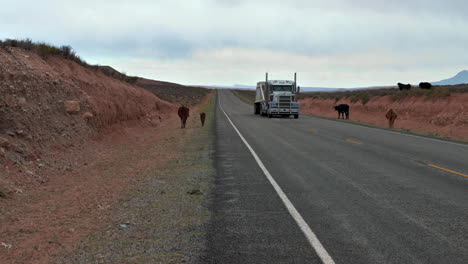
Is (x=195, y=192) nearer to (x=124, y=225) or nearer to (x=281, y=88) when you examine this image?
(x=124, y=225)

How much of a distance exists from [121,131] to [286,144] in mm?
9779

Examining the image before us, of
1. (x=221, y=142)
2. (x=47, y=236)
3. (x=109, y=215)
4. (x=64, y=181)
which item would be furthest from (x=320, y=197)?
(x=221, y=142)

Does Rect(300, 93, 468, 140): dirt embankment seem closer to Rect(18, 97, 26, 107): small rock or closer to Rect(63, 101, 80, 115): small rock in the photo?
Rect(63, 101, 80, 115): small rock

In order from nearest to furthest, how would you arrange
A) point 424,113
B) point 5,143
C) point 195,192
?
point 195,192, point 5,143, point 424,113

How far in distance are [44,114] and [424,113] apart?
33.7 metres

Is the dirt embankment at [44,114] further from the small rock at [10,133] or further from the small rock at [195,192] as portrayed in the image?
the small rock at [195,192]

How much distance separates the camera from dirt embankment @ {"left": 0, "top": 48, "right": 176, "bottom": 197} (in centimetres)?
1034

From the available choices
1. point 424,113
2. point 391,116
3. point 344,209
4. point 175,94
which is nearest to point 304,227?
point 344,209

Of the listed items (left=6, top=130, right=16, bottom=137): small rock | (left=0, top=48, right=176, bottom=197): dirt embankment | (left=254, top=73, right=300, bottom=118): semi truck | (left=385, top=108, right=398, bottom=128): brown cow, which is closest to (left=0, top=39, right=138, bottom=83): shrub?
(left=0, top=48, right=176, bottom=197): dirt embankment

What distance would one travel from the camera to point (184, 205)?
22.8ft

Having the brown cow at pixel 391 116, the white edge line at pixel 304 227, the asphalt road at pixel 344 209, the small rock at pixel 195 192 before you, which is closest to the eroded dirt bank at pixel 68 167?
the small rock at pixel 195 192

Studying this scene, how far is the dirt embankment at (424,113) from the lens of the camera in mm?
30244

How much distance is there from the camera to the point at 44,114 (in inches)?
561

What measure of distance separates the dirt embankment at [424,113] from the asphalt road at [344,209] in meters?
15.3
